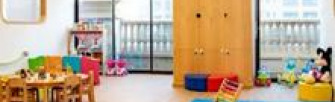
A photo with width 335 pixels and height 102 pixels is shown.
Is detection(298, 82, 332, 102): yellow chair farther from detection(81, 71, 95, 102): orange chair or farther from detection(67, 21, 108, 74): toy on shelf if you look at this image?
detection(67, 21, 108, 74): toy on shelf

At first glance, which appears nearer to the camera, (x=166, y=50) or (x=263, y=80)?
(x=263, y=80)

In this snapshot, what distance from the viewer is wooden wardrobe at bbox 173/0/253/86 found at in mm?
8938

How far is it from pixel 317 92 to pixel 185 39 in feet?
9.45

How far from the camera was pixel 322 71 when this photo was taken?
7.74 m

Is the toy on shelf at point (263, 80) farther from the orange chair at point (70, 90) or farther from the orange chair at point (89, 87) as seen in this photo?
the orange chair at point (70, 90)

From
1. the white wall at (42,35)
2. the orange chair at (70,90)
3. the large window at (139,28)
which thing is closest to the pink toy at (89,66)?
the white wall at (42,35)

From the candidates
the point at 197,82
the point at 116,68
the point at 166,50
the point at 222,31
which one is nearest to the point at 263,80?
the point at 222,31

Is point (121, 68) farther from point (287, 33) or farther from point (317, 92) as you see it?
point (317, 92)

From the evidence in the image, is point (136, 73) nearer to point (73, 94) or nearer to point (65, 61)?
point (65, 61)

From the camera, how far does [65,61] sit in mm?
9266

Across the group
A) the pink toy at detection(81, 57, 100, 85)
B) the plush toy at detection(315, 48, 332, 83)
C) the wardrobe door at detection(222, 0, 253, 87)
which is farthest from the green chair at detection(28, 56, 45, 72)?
the plush toy at detection(315, 48, 332, 83)

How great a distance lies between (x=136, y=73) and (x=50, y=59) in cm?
298

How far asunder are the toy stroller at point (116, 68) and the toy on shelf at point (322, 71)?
4819mm

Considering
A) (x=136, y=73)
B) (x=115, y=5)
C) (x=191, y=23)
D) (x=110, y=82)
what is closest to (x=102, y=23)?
(x=115, y=5)
